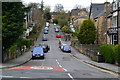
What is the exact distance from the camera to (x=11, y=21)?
1040 inches

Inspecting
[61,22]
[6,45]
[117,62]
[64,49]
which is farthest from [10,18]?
[61,22]

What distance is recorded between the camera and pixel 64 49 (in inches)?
2089

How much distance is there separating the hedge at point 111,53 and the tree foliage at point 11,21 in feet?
32.4

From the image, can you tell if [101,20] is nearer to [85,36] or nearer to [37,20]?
[85,36]

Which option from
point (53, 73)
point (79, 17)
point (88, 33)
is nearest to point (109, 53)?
point (53, 73)

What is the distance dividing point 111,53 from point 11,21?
36.6 ft

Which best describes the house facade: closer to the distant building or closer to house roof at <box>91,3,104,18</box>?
house roof at <box>91,3,104,18</box>

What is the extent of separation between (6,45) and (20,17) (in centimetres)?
357

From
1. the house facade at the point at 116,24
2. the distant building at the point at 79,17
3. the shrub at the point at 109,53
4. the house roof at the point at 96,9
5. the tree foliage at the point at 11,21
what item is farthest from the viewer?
the distant building at the point at 79,17

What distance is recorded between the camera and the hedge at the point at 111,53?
24.7 metres

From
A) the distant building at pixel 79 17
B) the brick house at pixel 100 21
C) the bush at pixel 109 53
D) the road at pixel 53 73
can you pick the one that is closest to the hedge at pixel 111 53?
the bush at pixel 109 53

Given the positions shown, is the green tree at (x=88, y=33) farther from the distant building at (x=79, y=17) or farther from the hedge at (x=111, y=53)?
the distant building at (x=79, y=17)

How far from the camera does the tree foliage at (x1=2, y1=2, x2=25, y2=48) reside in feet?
83.9

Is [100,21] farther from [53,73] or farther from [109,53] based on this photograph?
[53,73]
